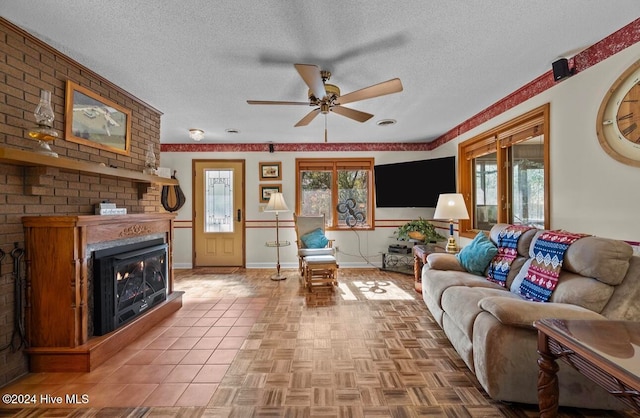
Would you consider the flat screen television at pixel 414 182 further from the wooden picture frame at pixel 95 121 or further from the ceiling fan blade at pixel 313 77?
the wooden picture frame at pixel 95 121

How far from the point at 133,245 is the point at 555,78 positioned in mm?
3975

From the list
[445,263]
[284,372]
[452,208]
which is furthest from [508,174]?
[284,372]

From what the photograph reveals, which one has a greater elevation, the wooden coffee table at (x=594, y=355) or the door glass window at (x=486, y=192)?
the door glass window at (x=486, y=192)

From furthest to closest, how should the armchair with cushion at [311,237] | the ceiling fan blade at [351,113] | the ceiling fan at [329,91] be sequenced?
the armchair with cushion at [311,237] → the ceiling fan blade at [351,113] → the ceiling fan at [329,91]

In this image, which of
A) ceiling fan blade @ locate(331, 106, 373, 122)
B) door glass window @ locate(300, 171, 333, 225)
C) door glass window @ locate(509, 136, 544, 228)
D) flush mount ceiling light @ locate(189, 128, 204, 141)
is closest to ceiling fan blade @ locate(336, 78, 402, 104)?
ceiling fan blade @ locate(331, 106, 373, 122)

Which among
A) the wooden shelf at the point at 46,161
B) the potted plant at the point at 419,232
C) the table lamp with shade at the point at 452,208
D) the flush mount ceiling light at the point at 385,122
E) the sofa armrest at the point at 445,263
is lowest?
the sofa armrest at the point at 445,263

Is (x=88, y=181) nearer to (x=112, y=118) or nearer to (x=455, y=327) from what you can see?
(x=112, y=118)

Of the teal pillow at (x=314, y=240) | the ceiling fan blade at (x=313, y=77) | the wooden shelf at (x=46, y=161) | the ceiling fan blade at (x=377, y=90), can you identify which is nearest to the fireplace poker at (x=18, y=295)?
the wooden shelf at (x=46, y=161)

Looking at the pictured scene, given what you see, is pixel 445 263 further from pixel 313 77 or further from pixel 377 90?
pixel 313 77

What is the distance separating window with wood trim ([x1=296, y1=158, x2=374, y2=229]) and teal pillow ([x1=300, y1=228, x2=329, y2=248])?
25.8 inches

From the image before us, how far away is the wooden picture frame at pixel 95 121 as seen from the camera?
221 centimetres

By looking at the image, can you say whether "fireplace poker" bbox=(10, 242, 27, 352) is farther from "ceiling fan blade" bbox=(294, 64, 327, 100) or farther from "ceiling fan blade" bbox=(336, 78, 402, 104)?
"ceiling fan blade" bbox=(336, 78, 402, 104)

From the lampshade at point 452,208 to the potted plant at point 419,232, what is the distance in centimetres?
116

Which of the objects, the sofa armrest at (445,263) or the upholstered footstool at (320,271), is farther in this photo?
the upholstered footstool at (320,271)
